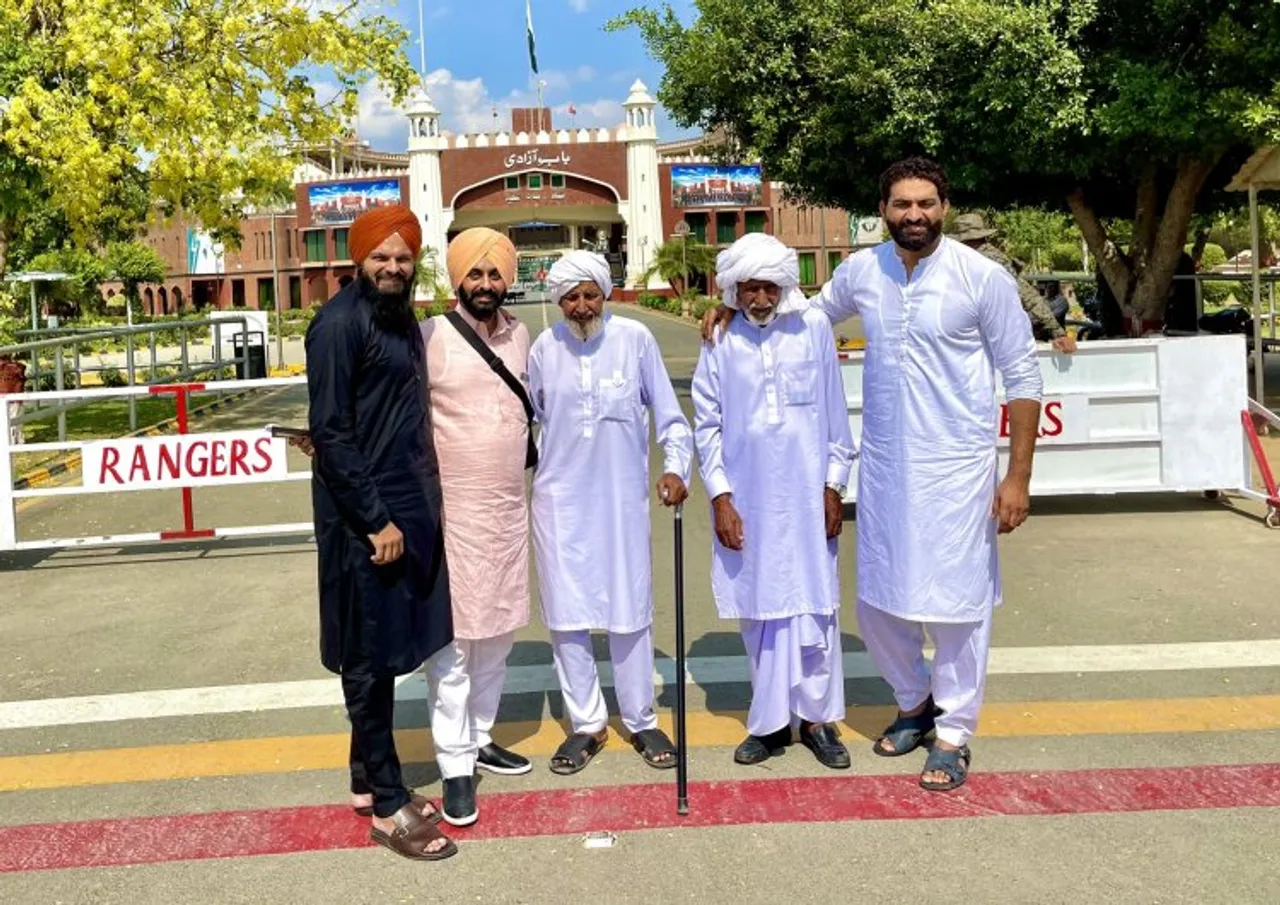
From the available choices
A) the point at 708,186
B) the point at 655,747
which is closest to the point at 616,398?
the point at 655,747

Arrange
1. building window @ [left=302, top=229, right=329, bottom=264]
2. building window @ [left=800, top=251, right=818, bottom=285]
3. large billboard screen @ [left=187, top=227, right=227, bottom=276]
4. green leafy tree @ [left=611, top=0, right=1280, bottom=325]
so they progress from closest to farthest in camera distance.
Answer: green leafy tree @ [left=611, top=0, right=1280, bottom=325]
building window @ [left=800, top=251, right=818, bottom=285]
building window @ [left=302, top=229, right=329, bottom=264]
large billboard screen @ [left=187, top=227, right=227, bottom=276]

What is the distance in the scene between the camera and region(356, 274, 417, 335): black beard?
3.80 m

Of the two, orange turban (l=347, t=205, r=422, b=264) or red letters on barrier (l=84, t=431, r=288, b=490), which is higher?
orange turban (l=347, t=205, r=422, b=264)

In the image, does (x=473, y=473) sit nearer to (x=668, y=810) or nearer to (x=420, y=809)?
(x=420, y=809)

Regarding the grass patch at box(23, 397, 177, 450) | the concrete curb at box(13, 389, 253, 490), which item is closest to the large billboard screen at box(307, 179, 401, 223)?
the grass patch at box(23, 397, 177, 450)

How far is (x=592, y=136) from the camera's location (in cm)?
7100

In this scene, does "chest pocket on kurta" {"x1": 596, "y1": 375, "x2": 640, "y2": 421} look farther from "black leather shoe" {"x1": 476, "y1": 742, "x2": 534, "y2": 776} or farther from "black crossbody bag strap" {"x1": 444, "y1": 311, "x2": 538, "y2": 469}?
"black leather shoe" {"x1": 476, "y1": 742, "x2": 534, "y2": 776}

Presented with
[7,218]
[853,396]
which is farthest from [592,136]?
[853,396]

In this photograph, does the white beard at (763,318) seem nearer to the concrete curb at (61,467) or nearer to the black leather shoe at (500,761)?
the black leather shoe at (500,761)

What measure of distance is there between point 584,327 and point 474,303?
1.35 ft

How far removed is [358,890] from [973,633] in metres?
2.10

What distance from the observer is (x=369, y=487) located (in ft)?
12.3

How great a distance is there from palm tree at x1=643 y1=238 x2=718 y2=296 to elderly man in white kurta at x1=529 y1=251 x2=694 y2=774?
52.1m

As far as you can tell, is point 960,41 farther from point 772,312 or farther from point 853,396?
point 772,312
